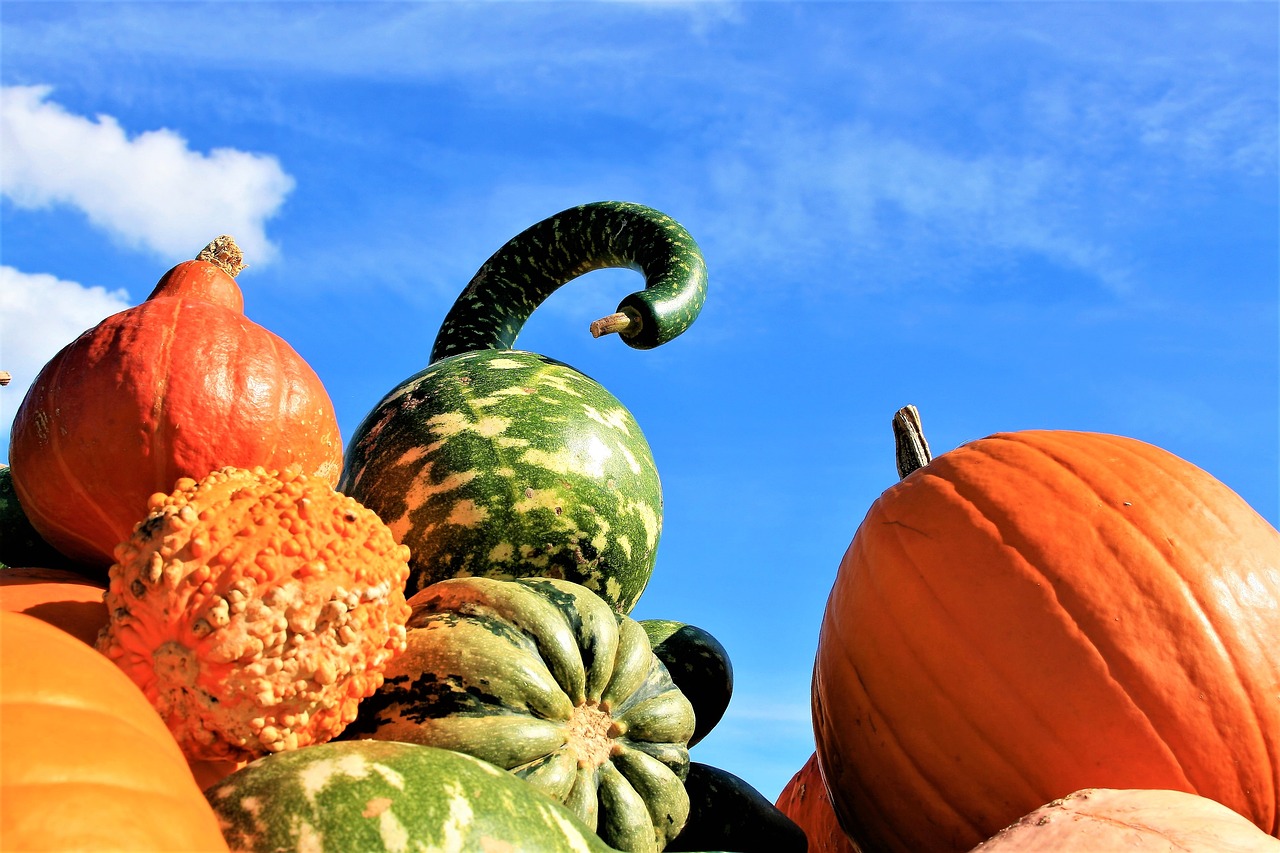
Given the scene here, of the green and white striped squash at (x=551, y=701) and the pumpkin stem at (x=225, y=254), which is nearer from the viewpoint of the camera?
the green and white striped squash at (x=551, y=701)

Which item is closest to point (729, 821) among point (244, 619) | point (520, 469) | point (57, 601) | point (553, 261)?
point (520, 469)

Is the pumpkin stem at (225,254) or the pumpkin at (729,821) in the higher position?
the pumpkin stem at (225,254)

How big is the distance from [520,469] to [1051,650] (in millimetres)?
1403

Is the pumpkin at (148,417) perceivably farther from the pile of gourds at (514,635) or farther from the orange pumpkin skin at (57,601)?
the orange pumpkin skin at (57,601)

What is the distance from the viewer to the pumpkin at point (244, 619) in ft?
5.30

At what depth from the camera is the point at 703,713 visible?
291cm

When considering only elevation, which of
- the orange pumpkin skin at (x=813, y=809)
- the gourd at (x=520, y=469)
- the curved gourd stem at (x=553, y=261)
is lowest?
the orange pumpkin skin at (x=813, y=809)

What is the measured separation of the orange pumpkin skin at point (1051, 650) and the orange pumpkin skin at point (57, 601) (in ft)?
5.40

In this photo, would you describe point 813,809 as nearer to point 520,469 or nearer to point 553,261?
point 520,469

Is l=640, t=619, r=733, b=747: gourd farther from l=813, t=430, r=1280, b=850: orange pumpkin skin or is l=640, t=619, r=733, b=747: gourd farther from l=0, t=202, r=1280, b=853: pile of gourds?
l=813, t=430, r=1280, b=850: orange pumpkin skin

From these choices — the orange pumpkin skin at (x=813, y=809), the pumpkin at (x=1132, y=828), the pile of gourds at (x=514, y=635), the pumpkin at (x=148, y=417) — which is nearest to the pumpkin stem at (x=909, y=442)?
the pile of gourds at (x=514, y=635)

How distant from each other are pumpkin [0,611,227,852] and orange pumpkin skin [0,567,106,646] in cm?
47

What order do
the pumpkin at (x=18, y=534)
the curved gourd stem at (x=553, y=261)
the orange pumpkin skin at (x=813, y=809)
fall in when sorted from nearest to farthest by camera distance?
the pumpkin at (x=18, y=534), the orange pumpkin skin at (x=813, y=809), the curved gourd stem at (x=553, y=261)

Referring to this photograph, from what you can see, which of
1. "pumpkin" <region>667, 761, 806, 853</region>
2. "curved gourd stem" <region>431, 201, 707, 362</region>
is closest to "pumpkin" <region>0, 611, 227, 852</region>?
"pumpkin" <region>667, 761, 806, 853</region>
